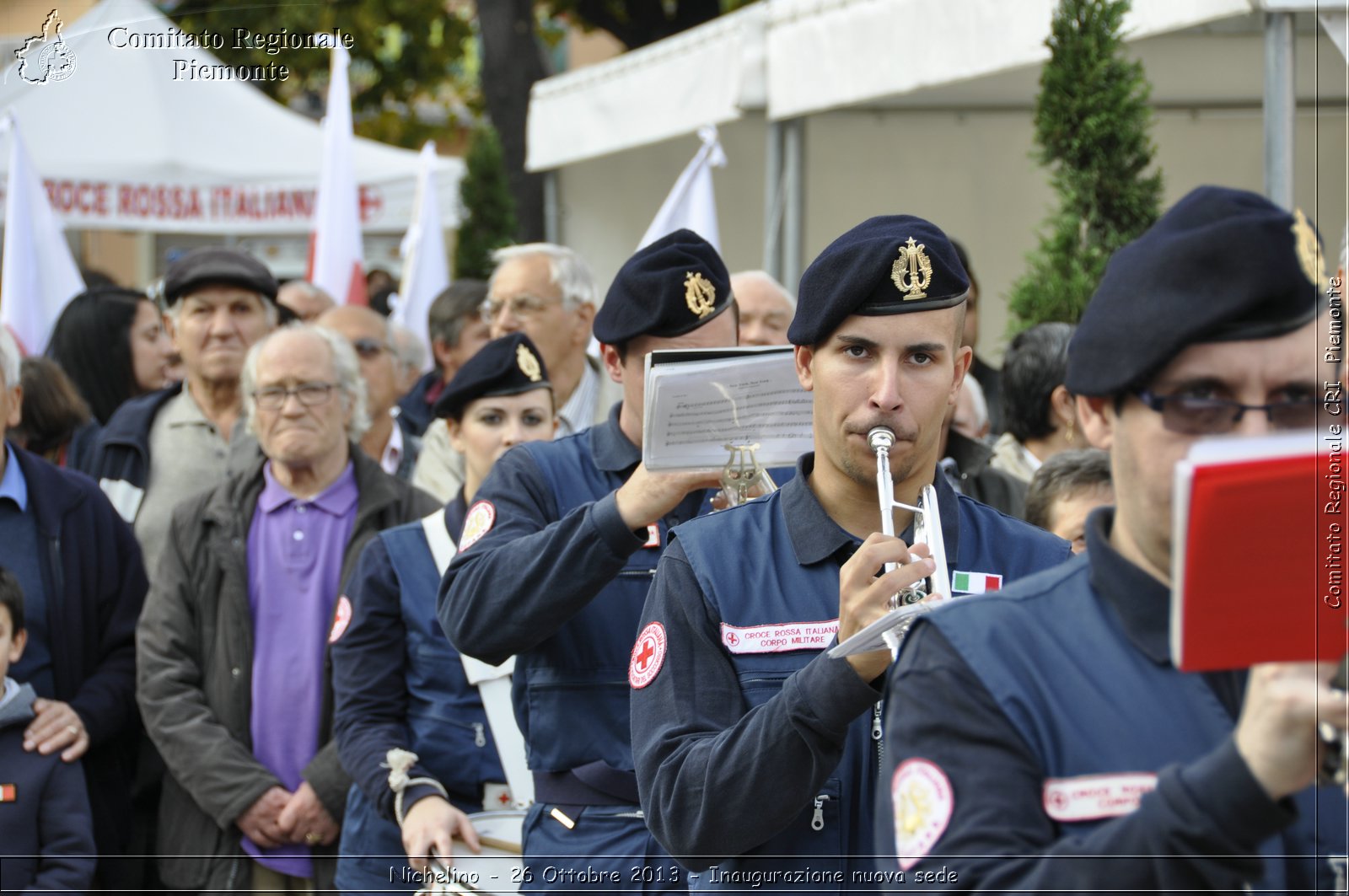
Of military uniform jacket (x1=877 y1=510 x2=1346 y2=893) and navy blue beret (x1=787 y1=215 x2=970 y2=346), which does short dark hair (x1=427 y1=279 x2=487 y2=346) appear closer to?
navy blue beret (x1=787 y1=215 x2=970 y2=346)

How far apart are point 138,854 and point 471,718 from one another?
5.19ft

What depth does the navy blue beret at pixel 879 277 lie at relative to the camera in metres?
2.70

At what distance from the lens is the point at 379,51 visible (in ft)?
65.9

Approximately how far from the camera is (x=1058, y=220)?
19.8ft

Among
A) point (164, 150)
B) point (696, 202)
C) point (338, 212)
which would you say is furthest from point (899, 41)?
point (164, 150)

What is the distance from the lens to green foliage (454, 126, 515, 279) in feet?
46.1

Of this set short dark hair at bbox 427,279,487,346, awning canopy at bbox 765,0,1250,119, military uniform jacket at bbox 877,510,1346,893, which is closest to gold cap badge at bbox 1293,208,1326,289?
military uniform jacket at bbox 877,510,1346,893

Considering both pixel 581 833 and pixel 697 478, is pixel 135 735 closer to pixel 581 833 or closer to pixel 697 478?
pixel 581 833

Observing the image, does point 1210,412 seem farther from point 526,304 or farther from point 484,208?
point 484,208

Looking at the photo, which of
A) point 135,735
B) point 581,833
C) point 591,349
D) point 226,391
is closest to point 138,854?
point 135,735

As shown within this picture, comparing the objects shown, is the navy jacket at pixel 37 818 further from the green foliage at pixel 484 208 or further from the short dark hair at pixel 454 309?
the green foliage at pixel 484 208

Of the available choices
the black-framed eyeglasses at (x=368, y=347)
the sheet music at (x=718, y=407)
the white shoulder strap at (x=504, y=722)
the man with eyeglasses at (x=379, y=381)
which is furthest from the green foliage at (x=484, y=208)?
the sheet music at (x=718, y=407)

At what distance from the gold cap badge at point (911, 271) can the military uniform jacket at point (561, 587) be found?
0.93m

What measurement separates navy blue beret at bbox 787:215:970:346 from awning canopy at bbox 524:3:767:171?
204 inches
